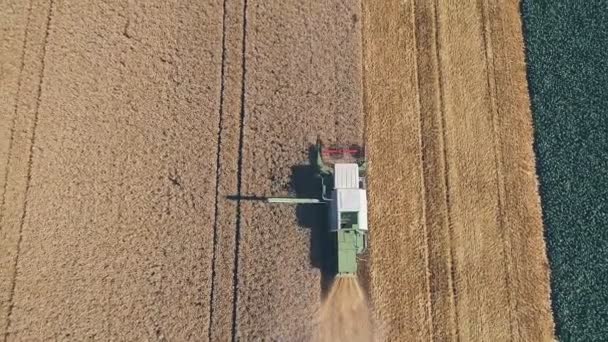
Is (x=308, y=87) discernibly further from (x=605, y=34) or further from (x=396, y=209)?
(x=605, y=34)

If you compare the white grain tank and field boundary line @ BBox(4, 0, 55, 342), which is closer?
field boundary line @ BBox(4, 0, 55, 342)

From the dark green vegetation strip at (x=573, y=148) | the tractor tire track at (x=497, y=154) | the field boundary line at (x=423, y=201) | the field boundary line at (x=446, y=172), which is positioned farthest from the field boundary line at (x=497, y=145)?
the field boundary line at (x=423, y=201)

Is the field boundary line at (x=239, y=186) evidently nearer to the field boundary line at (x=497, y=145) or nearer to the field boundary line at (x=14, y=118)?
the field boundary line at (x=14, y=118)

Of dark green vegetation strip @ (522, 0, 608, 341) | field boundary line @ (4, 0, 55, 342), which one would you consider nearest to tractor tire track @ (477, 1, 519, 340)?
dark green vegetation strip @ (522, 0, 608, 341)

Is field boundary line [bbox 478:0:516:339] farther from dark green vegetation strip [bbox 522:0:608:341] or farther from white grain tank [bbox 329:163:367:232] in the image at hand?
white grain tank [bbox 329:163:367:232]

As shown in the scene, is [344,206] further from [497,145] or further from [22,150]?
[22,150]

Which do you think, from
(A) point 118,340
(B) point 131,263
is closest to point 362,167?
(B) point 131,263

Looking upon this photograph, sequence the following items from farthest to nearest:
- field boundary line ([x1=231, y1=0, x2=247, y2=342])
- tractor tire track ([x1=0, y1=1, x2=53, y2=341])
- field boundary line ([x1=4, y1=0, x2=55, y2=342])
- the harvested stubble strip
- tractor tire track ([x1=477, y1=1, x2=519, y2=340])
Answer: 1. tractor tire track ([x1=477, y1=1, x2=519, y2=340])
2. the harvested stubble strip
3. field boundary line ([x1=231, y1=0, x2=247, y2=342])
4. tractor tire track ([x1=0, y1=1, x2=53, y2=341])
5. field boundary line ([x1=4, y1=0, x2=55, y2=342])
